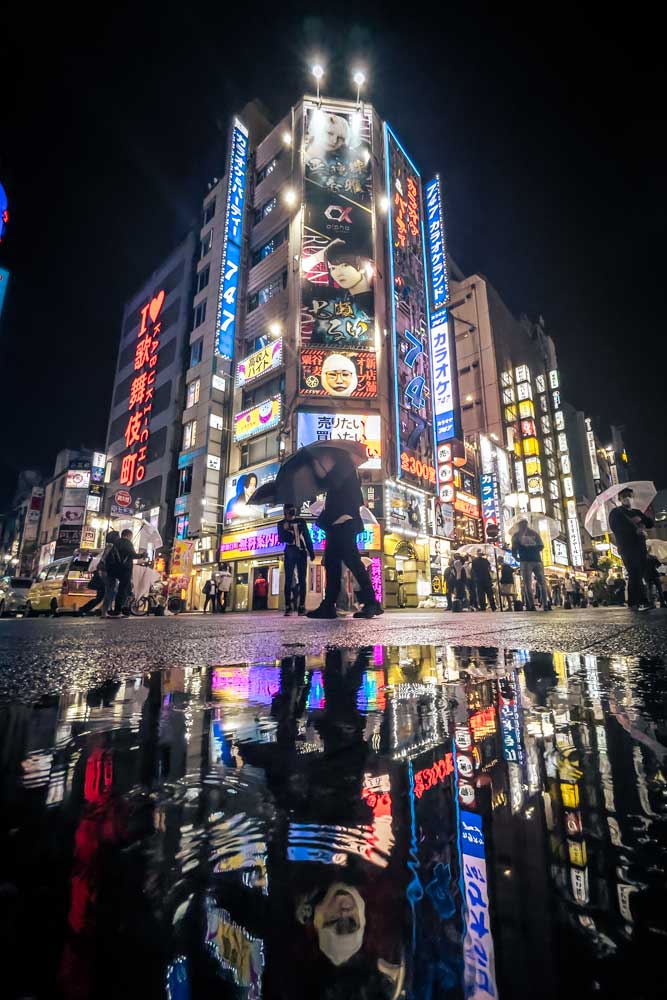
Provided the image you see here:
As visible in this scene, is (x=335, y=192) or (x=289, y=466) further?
(x=335, y=192)

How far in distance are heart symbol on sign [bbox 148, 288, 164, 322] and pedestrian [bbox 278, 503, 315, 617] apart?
3422 cm

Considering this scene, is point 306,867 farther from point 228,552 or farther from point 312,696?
point 228,552

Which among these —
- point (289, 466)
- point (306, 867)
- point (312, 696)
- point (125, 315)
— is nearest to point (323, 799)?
point (306, 867)

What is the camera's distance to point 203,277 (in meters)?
32.7

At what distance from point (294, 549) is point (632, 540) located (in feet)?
17.8

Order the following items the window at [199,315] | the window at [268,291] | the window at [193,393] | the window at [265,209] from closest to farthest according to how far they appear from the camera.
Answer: the window at [268,291] < the window at [265,209] < the window at [193,393] < the window at [199,315]

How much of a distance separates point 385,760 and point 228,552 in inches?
998

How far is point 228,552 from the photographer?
25281mm

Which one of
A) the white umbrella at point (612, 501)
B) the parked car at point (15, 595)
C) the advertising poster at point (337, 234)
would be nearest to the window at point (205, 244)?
the advertising poster at point (337, 234)

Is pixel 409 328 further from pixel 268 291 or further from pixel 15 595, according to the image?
pixel 15 595

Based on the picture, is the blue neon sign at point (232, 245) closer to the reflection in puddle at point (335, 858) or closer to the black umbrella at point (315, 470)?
the black umbrella at point (315, 470)

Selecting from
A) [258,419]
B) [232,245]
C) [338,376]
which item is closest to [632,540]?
[338,376]

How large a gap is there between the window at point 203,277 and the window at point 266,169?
6.62 meters

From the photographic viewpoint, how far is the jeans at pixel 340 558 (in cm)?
533
